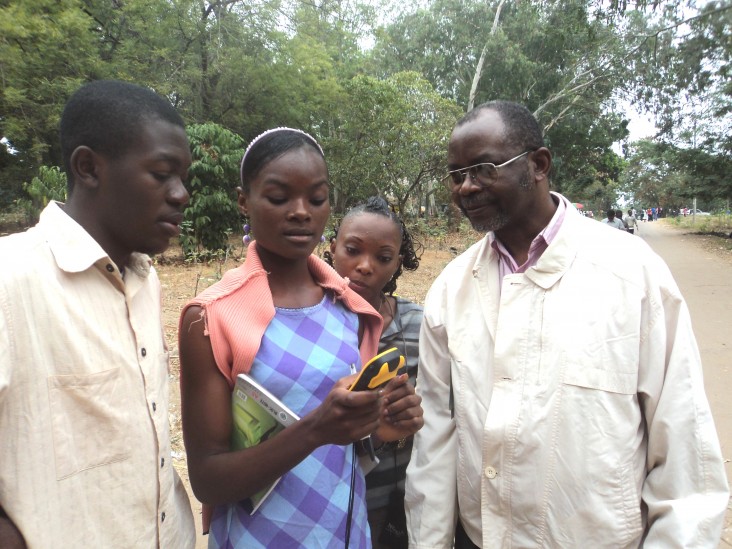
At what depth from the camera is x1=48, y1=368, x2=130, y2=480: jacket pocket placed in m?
1.09

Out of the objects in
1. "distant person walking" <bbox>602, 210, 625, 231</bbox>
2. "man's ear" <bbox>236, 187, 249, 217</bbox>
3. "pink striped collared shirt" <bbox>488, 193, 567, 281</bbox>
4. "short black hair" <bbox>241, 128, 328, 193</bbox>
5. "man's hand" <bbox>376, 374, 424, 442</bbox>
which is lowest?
"distant person walking" <bbox>602, 210, 625, 231</bbox>

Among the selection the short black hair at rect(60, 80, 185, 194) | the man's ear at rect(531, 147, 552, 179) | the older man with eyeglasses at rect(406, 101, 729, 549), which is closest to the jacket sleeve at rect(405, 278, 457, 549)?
the older man with eyeglasses at rect(406, 101, 729, 549)

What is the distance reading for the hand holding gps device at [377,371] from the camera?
107cm

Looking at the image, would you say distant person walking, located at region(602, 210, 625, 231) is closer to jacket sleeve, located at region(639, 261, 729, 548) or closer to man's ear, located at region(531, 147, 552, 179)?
man's ear, located at region(531, 147, 552, 179)

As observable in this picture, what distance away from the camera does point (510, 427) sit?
1.36 metres

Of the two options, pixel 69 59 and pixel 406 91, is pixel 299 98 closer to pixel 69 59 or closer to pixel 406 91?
pixel 406 91

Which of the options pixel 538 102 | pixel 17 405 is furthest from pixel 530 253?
pixel 538 102

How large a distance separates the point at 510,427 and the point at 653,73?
22.2m

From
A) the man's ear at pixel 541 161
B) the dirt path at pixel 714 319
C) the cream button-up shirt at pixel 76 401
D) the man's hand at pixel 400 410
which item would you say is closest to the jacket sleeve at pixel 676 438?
the man's ear at pixel 541 161

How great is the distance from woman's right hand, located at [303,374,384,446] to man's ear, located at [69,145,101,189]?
2.50 feet

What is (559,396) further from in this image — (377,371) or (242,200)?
(242,200)

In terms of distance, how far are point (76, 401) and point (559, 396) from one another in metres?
1.13

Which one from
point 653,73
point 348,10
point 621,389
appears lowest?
point 621,389

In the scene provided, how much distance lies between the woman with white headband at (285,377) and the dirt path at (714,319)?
99.2 inches
